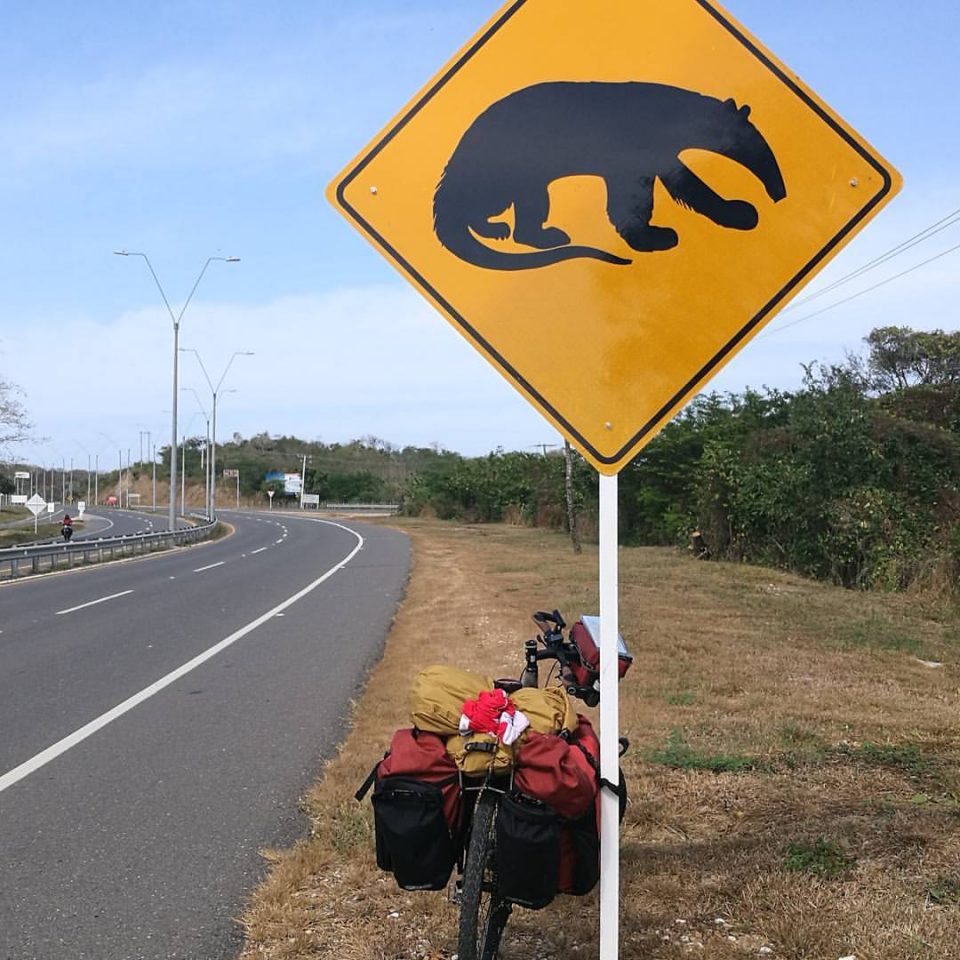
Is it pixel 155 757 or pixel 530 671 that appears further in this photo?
pixel 155 757

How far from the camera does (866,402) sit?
18922 mm

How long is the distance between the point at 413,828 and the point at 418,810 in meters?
0.05

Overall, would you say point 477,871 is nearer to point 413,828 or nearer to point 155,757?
point 413,828

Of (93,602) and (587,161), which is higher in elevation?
(587,161)

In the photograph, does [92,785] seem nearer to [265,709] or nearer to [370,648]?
[265,709]

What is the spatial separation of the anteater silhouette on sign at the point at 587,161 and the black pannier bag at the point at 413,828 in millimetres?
1490

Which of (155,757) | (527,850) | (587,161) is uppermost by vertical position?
(587,161)

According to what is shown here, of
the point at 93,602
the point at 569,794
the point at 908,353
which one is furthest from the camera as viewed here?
the point at 908,353

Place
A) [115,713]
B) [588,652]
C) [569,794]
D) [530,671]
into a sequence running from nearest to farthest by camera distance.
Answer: [569,794]
[588,652]
[530,671]
[115,713]

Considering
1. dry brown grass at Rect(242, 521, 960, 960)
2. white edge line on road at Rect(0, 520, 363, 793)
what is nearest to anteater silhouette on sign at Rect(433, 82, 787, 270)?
dry brown grass at Rect(242, 521, 960, 960)

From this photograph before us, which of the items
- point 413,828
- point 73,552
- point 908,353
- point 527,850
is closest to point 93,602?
point 73,552

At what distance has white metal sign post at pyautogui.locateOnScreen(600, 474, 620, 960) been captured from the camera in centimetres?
284

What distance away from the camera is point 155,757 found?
21.7ft

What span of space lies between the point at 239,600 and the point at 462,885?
48.0ft
